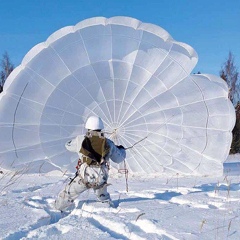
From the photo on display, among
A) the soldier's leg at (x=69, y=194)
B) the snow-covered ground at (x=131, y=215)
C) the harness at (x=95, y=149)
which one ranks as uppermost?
the harness at (x=95, y=149)

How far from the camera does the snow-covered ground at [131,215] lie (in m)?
3.81

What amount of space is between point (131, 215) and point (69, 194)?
Answer: 3.46 ft

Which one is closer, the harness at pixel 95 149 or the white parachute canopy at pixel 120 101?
the harness at pixel 95 149

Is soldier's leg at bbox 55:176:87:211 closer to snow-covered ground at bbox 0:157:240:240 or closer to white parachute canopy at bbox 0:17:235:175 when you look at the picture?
snow-covered ground at bbox 0:157:240:240

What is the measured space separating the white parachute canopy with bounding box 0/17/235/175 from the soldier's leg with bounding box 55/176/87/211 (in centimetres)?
387

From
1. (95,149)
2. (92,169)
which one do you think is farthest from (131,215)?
(95,149)

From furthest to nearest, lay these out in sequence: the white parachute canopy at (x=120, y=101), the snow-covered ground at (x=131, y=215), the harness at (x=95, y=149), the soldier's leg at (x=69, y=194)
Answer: the white parachute canopy at (x=120, y=101) < the harness at (x=95, y=149) < the soldier's leg at (x=69, y=194) < the snow-covered ground at (x=131, y=215)

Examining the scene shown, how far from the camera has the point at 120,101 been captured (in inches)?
392

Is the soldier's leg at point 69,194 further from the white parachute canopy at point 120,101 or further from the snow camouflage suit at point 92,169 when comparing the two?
the white parachute canopy at point 120,101

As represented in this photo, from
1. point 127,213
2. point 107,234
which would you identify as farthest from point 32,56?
point 107,234

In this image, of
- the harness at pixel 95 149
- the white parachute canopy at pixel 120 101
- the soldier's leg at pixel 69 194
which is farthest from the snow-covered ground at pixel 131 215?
the white parachute canopy at pixel 120 101

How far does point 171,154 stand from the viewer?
32.0 ft

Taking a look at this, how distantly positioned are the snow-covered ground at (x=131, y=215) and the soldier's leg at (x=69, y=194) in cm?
12

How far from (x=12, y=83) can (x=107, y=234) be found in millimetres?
5609
